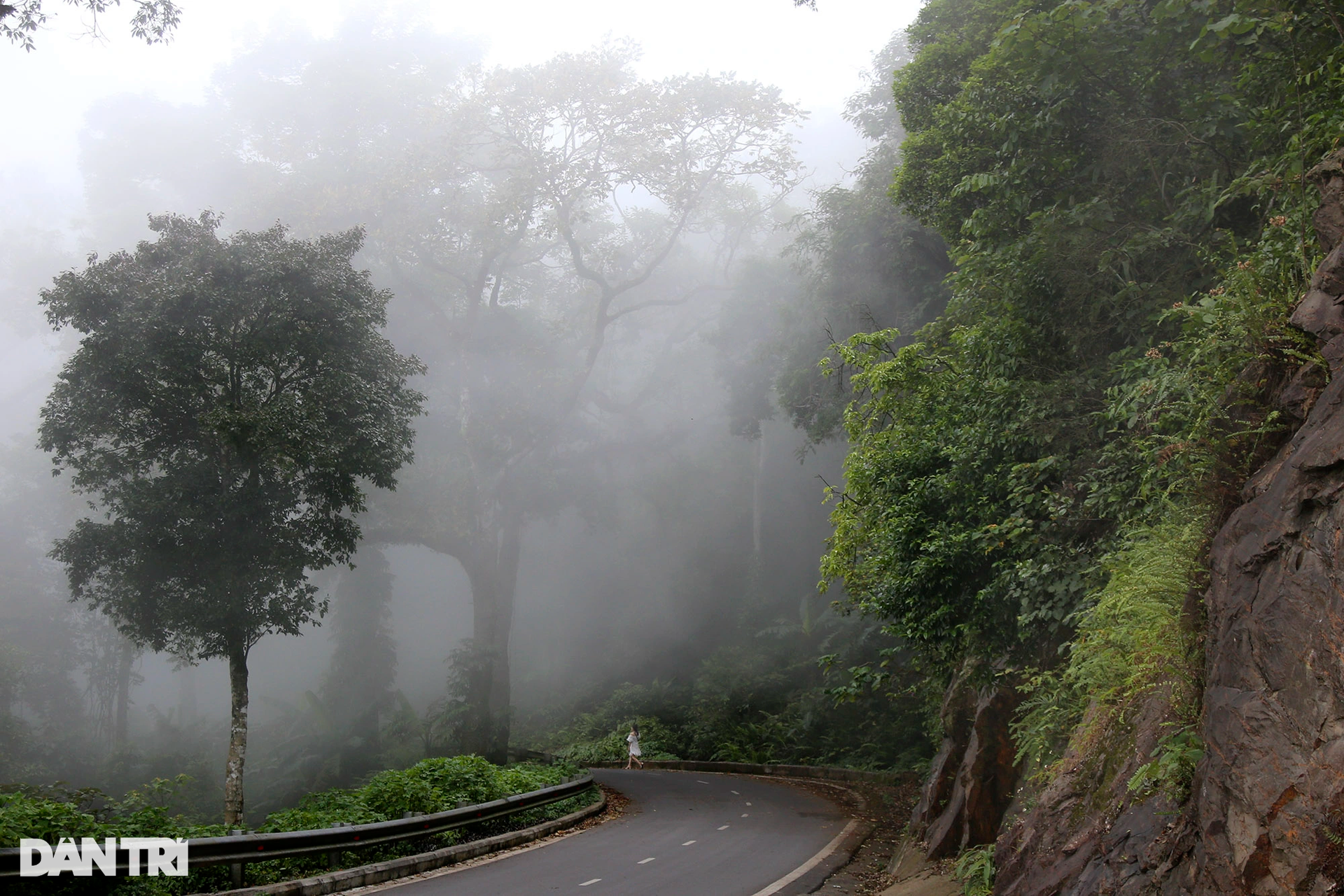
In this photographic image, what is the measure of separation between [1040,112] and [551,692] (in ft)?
120

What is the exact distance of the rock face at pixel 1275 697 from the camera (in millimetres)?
3617

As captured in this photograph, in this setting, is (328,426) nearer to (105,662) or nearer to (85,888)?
(85,888)

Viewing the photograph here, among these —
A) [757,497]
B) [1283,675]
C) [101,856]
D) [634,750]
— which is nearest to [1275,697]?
[1283,675]

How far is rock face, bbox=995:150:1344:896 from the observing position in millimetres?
3617

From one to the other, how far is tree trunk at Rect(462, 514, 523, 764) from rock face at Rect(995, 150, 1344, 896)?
78.8 ft

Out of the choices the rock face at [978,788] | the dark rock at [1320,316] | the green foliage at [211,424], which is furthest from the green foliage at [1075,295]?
the green foliage at [211,424]

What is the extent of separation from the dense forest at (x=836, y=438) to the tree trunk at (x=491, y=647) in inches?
6.4

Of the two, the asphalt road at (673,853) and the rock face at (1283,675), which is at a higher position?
the rock face at (1283,675)

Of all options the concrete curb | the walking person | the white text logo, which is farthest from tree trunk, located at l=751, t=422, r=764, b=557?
the white text logo

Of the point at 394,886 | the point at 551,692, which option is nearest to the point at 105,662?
the point at 551,692

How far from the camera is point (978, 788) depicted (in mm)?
9742

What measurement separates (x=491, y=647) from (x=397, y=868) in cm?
2075

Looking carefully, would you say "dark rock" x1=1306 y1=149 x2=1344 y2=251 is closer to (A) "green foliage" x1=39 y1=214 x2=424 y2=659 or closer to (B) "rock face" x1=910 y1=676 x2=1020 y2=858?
(B) "rock face" x1=910 y1=676 x2=1020 y2=858

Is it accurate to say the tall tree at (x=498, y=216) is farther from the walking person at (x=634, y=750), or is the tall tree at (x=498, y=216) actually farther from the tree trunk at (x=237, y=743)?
the tree trunk at (x=237, y=743)
